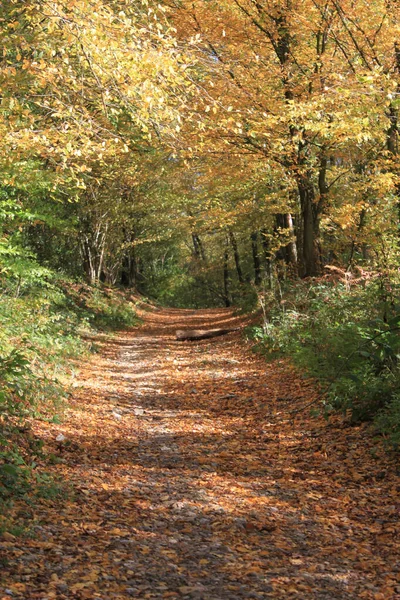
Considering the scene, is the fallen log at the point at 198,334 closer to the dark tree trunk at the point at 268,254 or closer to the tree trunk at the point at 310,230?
the dark tree trunk at the point at 268,254

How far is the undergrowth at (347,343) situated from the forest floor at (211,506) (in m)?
0.33

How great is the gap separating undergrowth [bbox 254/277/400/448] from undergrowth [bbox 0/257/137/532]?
316cm

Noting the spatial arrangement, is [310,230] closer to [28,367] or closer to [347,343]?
[347,343]

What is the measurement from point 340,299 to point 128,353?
6.23 metres

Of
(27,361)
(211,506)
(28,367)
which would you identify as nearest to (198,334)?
(28,367)

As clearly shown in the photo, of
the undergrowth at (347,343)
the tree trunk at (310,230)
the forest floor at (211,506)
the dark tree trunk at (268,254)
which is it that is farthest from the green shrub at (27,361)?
the tree trunk at (310,230)

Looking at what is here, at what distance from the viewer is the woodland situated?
5.83 metres

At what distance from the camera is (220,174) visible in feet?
47.8

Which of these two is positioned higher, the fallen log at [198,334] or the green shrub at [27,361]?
the green shrub at [27,361]

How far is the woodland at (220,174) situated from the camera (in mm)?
5828

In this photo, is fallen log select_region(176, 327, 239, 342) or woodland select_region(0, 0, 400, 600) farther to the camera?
fallen log select_region(176, 327, 239, 342)

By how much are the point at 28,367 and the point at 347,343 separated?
4460 millimetres

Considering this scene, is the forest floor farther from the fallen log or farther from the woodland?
the fallen log

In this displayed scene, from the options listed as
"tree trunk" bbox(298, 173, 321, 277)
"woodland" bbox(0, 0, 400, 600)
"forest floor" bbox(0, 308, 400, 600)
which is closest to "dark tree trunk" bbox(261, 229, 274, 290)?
"woodland" bbox(0, 0, 400, 600)
